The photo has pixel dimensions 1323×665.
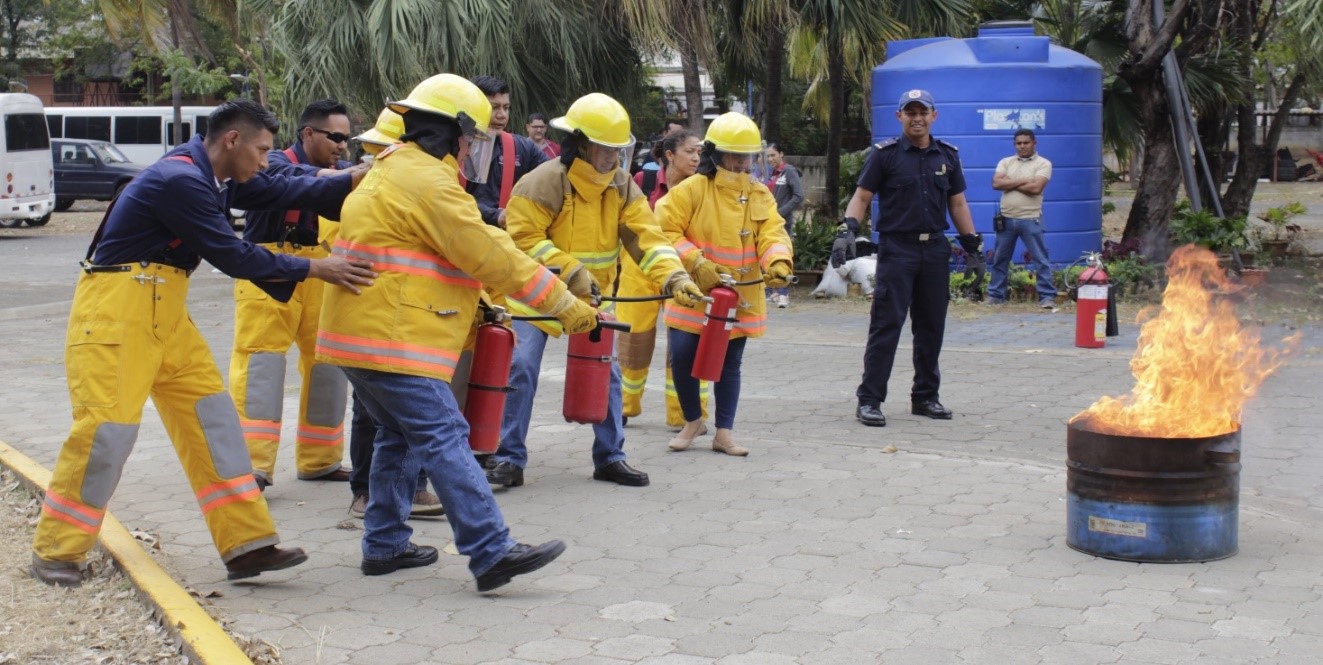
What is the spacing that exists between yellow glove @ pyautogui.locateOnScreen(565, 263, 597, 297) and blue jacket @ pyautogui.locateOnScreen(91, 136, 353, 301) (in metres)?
1.30

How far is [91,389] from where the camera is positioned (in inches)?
195

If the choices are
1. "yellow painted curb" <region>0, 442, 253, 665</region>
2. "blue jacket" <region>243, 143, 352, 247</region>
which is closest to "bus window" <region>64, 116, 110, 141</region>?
"blue jacket" <region>243, 143, 352, 247</region>

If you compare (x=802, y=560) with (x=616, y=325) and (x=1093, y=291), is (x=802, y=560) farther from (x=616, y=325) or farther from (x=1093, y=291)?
(x=1093, y=291)

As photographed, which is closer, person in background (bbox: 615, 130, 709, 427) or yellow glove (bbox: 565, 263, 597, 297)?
yellow glove (bbox: 565, 263, 597, 297)

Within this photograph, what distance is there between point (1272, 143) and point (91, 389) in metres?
16.6

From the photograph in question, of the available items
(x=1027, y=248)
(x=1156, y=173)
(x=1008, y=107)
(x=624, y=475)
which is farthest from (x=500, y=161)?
(x=1156, y=173)

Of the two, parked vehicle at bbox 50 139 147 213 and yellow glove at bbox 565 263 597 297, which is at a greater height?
parked vehicle at bbox 50 139 147 213

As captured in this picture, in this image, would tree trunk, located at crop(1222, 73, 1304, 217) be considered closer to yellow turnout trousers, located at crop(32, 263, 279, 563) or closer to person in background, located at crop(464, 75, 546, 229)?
person in background, located at crop(464, 75, 546, 229)

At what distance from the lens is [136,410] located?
505 centimetres

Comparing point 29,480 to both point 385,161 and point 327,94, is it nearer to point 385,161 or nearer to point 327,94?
point 385,161

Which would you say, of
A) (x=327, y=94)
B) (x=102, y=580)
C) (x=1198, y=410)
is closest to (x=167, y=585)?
(x=102, y=580)

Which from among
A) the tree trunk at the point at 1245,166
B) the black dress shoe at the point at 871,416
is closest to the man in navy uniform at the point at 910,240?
the black dress shoe at the point at 871,416

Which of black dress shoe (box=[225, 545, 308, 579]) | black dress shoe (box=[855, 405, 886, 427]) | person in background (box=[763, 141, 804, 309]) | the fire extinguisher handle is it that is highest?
person in background (box=[763, 141, 804, 309])

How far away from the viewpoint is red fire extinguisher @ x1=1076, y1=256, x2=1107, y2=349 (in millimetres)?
11211
